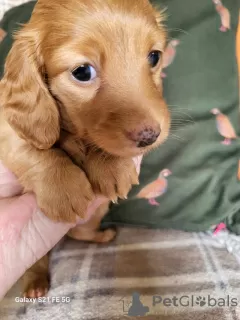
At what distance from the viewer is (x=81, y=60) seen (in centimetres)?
128

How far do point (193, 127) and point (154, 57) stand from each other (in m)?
0.69

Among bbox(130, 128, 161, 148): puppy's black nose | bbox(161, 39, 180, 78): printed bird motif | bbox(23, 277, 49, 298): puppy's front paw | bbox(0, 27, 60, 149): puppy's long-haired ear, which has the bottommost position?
bbox(23, 277, 49, 298): puppy's front paw

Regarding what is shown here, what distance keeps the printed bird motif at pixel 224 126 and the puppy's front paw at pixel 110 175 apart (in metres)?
0.78

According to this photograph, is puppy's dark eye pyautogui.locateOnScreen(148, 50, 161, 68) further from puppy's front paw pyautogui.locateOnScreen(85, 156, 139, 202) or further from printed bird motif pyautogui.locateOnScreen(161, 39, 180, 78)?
printed bird motif pyautogui.locateOnScreen(161, 39, 180, 78)

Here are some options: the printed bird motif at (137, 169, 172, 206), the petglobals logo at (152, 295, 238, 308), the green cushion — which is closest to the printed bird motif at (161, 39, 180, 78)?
the green cushion

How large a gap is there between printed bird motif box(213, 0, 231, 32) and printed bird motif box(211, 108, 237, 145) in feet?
1.42

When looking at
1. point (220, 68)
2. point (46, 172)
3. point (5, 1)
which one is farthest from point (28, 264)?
point (5, 1)

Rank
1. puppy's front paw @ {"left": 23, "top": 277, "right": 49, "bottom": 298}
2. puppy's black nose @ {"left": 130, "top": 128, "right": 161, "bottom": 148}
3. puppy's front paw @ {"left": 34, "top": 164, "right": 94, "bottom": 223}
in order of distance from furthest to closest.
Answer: puppy's front paw @ {"left": 23, "top": 277, "right": 49, "bottom": 298} → puppy's front paw @ {"left": 34, "top": 164, "right": 94, "bottom": 223} → puppy's black nose @ {"left": 130, "top": 128, "right": 161, "bottom": 148}

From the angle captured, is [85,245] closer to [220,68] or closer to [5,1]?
[220,68]

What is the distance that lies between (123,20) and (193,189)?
1015 mm

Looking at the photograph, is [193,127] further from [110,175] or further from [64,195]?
[64,195]

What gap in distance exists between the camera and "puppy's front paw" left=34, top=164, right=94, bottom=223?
1365 millimetres

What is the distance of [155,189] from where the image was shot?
2.07m

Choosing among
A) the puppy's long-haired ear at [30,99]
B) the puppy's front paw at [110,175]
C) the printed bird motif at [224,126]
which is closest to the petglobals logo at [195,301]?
the puppy's front paw at [110,175]
